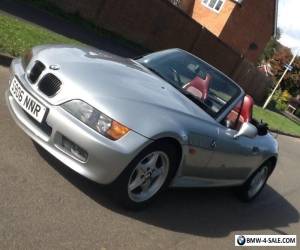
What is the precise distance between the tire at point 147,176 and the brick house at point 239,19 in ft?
129

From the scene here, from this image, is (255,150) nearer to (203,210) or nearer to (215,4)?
(203,210)

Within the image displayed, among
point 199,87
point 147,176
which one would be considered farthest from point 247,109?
point 147,176

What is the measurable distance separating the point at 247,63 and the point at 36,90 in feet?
95.8

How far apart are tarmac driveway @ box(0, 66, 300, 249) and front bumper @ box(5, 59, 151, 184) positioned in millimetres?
402

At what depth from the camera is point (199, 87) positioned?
6.20 meters

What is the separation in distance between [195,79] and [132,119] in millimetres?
1894

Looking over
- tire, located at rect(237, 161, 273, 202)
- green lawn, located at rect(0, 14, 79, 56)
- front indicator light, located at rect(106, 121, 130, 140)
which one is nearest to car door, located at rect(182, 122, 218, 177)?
front indicator light, located at rect(106, 121, 130, 140)

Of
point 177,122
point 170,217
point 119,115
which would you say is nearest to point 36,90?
point 119,115

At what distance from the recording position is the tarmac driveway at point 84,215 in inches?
167

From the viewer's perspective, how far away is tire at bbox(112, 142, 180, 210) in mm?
4758

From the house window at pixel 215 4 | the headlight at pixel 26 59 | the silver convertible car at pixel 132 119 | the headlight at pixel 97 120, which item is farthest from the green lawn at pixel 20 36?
the house window at pixel 215 4

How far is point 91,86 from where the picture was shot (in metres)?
4.84

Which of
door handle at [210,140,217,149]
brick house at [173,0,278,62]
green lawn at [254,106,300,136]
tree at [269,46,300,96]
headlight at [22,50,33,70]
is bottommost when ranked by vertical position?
tree at [269,46,300,96]

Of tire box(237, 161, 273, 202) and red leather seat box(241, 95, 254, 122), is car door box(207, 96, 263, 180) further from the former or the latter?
tire box(237, 161, 273, 202)
